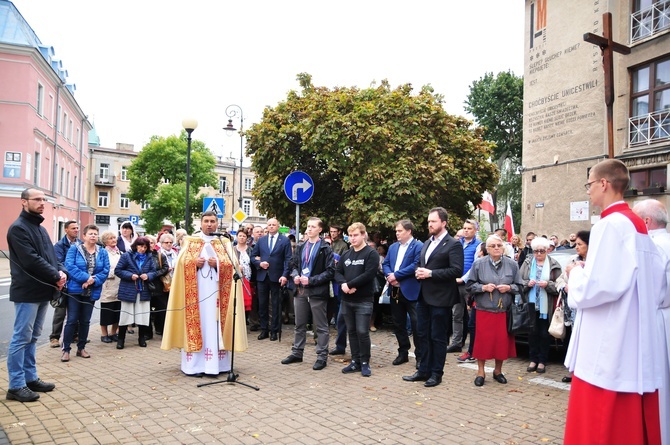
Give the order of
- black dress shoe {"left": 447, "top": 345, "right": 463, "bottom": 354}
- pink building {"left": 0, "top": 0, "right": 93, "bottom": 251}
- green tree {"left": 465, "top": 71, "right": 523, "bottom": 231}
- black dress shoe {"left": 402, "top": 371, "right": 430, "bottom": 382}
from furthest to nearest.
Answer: green tree {"left": 465, "top": 71, "right": 523, "bottom": 231} → pink building {"left": 0, "top": 0, "right": 93, "bottom": 251} → black dress shoe {"left": 447, "top": 345, "right": 463, "bottom": 354} → black dress shoe {"left": 402, "top": 371, "right": 430, "bottom": 382}

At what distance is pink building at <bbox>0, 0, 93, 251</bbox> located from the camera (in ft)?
112

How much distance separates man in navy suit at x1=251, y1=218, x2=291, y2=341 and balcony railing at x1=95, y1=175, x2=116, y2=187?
66.3 m

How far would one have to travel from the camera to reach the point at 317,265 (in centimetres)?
816

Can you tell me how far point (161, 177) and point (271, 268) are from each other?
48976 mm

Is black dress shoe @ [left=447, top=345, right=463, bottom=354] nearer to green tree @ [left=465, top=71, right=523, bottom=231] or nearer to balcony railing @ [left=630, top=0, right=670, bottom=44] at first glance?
balcony railing @ [left=630, top=0, right=670, bottom=44]

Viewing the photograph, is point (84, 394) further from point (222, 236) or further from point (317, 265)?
point (317, 265)

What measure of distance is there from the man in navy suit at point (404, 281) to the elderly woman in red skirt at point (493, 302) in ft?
2.98

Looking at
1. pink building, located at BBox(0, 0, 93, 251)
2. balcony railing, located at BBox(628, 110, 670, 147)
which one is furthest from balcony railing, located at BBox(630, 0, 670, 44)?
pink building, located at BBox(0, 0, 93, 251)

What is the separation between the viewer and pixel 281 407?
19.0 feet

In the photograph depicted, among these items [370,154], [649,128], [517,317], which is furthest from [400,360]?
[649,128]

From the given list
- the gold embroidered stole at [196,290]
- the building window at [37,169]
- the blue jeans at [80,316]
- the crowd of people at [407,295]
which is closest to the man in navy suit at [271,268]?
the crowd of people at [407,295]

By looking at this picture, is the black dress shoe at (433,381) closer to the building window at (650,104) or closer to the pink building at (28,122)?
the building window at (650,104)

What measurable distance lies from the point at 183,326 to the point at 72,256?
2.49 meters

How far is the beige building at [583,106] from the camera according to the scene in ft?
61.5
